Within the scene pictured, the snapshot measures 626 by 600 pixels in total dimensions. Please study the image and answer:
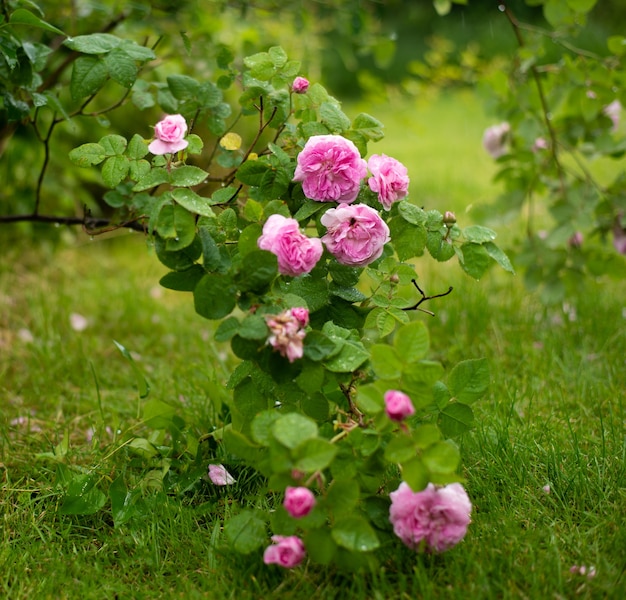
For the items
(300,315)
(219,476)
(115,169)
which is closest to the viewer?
(300,315)

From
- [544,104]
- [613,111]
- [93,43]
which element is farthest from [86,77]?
[613,111]

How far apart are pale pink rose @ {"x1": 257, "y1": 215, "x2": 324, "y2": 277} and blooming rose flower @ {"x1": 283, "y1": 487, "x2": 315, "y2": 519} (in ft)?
1.17

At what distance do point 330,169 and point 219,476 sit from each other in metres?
0.66

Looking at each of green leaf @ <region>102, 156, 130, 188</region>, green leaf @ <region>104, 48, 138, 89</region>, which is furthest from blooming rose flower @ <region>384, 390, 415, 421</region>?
→ green leaf @ <region>104, 48, 138, 89</region>

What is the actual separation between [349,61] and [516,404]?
5.44ft

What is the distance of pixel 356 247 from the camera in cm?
125

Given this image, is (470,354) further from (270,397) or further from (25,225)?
(25,225)

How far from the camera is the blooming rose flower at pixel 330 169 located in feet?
4.08

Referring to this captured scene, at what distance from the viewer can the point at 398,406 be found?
3.35 feet

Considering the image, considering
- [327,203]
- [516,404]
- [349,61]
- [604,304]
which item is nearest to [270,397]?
[327,203]

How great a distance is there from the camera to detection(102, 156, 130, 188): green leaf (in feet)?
4.35

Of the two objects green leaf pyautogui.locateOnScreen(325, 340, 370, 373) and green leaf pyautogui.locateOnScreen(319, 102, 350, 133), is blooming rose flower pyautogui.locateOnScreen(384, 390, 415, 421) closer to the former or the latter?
green leaf pyautogui.locateOnScreen(325, 340, 370, 373)

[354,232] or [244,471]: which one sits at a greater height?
[354,232]

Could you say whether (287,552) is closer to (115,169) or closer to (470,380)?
(470,380)
